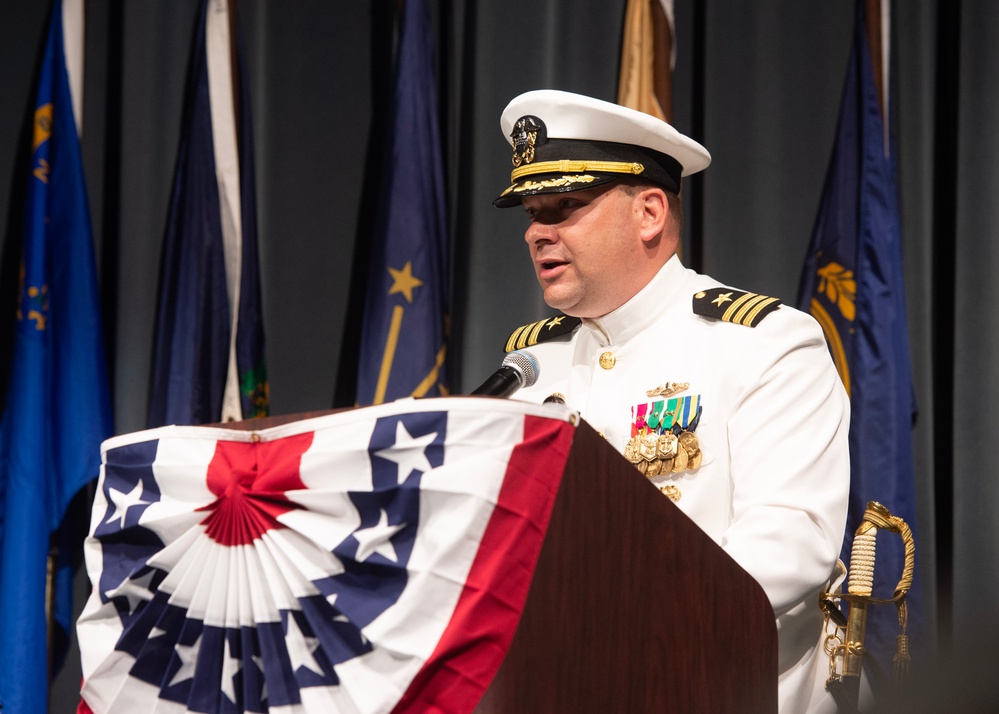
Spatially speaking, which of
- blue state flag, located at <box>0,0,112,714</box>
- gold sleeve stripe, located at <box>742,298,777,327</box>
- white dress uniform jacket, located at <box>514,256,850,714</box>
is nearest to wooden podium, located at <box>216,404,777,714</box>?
white dress uniform jacket, located at <box>514,256,850,714</box>

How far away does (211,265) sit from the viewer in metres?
2.97

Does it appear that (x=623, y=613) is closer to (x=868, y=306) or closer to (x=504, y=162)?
(x=868, y=306)

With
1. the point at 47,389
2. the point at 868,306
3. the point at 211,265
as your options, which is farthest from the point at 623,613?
the point at 47,389

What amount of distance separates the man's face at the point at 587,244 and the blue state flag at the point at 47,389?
1562 mm

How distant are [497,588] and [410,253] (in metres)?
2.02

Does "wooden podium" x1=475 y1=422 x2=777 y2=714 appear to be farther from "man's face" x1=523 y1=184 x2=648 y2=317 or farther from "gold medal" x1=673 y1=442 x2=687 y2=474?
"man's face" x1=523 y1=184 x2=648 y2=317

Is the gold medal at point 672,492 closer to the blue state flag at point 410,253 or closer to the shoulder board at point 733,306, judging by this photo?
the shoulder board at point 733,306

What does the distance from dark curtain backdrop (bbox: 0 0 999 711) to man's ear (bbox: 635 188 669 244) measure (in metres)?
0.93

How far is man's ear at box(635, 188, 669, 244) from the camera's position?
195 centimetres

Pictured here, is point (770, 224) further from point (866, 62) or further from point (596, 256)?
point (596, 256)

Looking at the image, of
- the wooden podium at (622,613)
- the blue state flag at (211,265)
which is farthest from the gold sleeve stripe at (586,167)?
the blue state flag at (211,265)

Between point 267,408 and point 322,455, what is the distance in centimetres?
196

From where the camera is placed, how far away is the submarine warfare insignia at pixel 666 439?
171 centimetres

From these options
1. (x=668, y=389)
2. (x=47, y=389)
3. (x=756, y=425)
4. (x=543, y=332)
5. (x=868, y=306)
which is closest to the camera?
(x=756, y=425)
